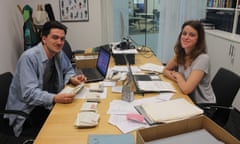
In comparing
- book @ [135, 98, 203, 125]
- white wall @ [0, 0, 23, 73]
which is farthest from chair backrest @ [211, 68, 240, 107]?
white wall @ [0, 0, 23, 73]

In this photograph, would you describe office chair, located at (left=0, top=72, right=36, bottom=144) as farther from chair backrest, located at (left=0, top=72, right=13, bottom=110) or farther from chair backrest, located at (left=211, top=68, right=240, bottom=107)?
chair backrest, located at (left=211, top=68, right=240, bottom=107)

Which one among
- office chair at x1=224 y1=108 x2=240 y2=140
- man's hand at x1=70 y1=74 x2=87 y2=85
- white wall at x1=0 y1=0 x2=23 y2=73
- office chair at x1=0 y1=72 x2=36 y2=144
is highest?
white wall at x1=0 y1=0 x2=23 y2=73

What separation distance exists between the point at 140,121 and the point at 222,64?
7.86ft

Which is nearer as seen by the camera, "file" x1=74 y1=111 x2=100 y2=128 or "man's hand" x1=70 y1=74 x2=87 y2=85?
"file" x1=74 y1=111 x2=100 y2=128

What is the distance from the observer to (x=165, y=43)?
4.46m

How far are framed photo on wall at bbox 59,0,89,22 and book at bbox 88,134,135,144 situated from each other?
308cm

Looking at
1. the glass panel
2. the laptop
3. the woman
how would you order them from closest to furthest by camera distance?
the woman, the laptop, the glass panel

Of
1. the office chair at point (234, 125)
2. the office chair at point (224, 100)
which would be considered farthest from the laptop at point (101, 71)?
the office chair at point (234, 125)

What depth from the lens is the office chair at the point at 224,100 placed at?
6.05ft

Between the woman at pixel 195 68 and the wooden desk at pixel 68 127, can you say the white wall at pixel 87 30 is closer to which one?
the woman at pixel 195 68

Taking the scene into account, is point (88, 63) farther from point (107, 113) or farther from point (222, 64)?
point (222, 64)

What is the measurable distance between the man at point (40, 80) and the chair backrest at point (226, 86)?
1.21m

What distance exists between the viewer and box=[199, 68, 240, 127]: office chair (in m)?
1.84

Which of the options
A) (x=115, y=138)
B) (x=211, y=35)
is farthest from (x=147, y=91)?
(x=211, y=35)
